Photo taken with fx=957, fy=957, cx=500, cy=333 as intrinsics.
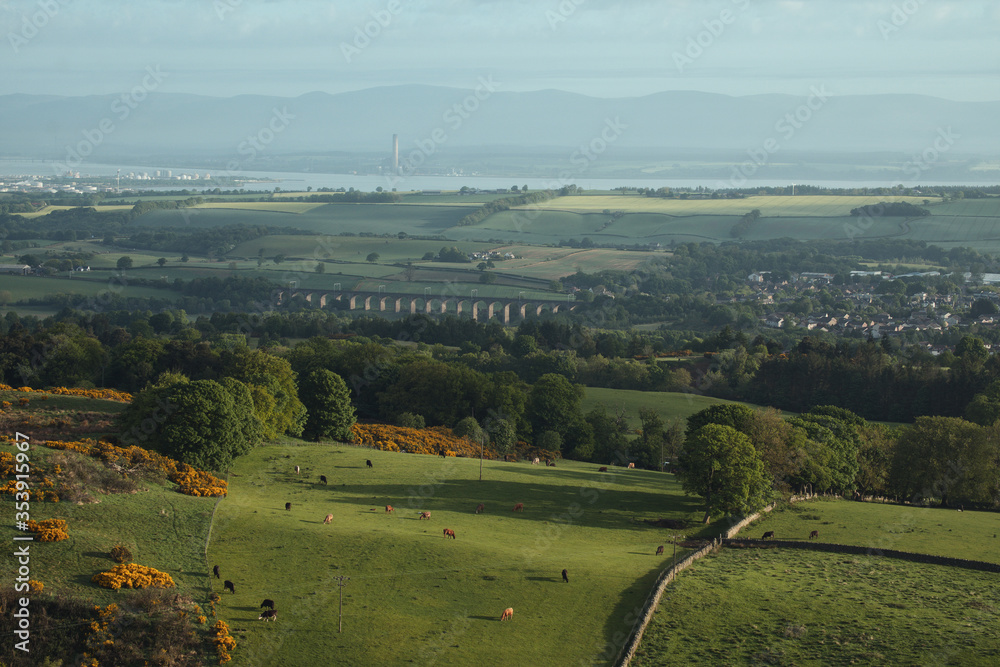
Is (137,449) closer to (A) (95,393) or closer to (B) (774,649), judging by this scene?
(A) (95,393)

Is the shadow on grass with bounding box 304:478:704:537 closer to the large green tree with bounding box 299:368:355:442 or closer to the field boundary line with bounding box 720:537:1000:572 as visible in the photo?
the field boundary line with bounding box 720:537:1000:572

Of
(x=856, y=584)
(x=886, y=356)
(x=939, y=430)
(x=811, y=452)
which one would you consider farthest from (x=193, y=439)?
(x=886, y=356)

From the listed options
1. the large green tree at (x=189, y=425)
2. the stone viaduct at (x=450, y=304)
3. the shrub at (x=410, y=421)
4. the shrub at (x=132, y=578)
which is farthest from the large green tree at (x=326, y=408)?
the stone viaduct at (x=450, y=304)

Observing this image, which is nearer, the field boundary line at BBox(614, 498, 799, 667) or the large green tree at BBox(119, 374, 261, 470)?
the field boundary line at BBox(614, 498, 799, 667)

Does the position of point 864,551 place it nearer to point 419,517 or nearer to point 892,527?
point 892,527

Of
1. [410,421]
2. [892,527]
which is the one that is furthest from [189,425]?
[892,527]

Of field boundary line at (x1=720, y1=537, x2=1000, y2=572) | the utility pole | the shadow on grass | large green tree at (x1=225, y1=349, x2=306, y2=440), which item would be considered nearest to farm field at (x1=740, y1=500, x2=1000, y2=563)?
field boundary line at (x1=720, y1=537, x2=1000, y2=572)

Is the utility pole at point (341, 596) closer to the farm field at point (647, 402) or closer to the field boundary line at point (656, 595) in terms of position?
the field boundary line at point (656, 595)
